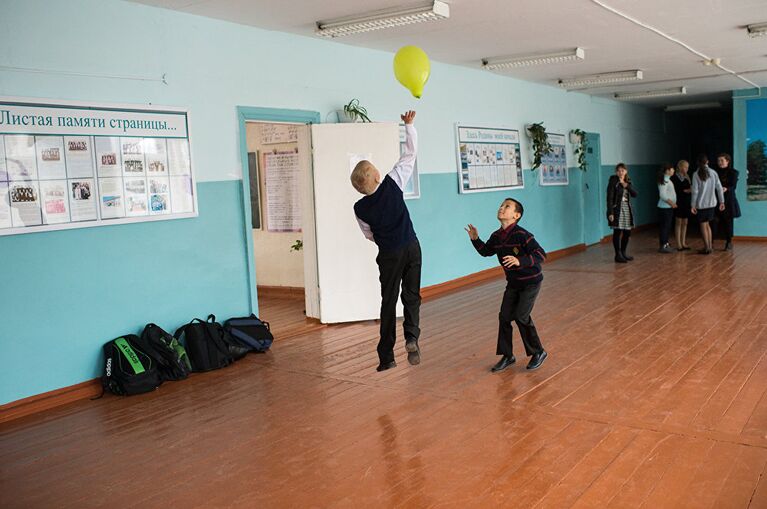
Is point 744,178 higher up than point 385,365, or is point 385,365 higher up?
point 744,178

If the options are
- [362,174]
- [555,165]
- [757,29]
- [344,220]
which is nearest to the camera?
[362,174]

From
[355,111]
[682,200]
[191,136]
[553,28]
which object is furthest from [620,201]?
[191,136]

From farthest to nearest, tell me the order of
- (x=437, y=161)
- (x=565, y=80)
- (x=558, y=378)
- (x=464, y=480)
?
(x=565, y=80)
(x=437, y=161)
(x=558, y=378)
(x=464, y=480)

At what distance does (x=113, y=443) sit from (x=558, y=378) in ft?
9.50

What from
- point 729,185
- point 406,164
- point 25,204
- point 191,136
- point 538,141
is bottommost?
point 729,185

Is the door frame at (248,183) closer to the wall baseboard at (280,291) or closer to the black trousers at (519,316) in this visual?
the black trousers at (519,316)

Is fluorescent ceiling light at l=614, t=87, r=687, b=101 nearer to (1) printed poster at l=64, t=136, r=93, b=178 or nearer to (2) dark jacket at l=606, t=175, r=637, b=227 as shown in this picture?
(2) dark jacket at l=606, t=175, r=637, b=227

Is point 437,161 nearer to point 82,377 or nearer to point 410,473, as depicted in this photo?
point 82,377

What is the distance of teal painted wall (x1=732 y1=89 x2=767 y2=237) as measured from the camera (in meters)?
12.7

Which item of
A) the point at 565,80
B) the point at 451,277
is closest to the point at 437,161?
the point at 451,277

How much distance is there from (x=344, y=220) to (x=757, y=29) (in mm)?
4940

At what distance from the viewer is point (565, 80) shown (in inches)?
428

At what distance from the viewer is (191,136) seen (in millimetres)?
5633

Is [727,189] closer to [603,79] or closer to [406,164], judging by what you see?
[603,79]
